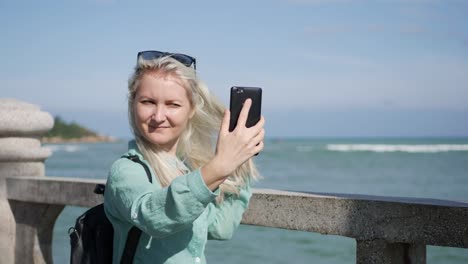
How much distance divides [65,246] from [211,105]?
560 centimetres

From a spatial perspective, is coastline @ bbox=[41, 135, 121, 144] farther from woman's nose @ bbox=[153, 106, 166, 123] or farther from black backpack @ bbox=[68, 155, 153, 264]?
woman's nose @ bbox=[153, 106, 166, 123]

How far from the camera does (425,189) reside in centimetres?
2034

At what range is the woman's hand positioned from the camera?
6.07 feet

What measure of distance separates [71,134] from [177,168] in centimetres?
12347

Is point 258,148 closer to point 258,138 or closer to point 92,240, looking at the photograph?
point 258,138

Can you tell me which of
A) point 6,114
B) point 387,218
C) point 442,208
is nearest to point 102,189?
point 387,218

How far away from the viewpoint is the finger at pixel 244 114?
1913mm

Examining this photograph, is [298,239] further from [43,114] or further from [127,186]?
[127,186]

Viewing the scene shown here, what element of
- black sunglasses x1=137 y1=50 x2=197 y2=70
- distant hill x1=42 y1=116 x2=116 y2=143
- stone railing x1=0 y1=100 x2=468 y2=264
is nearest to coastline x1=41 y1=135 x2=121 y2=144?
distant hill x1=42 y1=116 x2=116 y2=143

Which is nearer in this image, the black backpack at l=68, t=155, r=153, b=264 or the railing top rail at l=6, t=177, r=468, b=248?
the black backpack at l=68, t=155, r=153, b=264

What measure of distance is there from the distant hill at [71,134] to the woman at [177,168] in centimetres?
11174

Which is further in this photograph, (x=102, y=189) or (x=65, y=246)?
(x=65, y=246)

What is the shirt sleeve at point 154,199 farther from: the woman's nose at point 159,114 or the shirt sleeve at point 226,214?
the shirt sleeve at point 226,214

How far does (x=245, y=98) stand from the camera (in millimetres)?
2016
